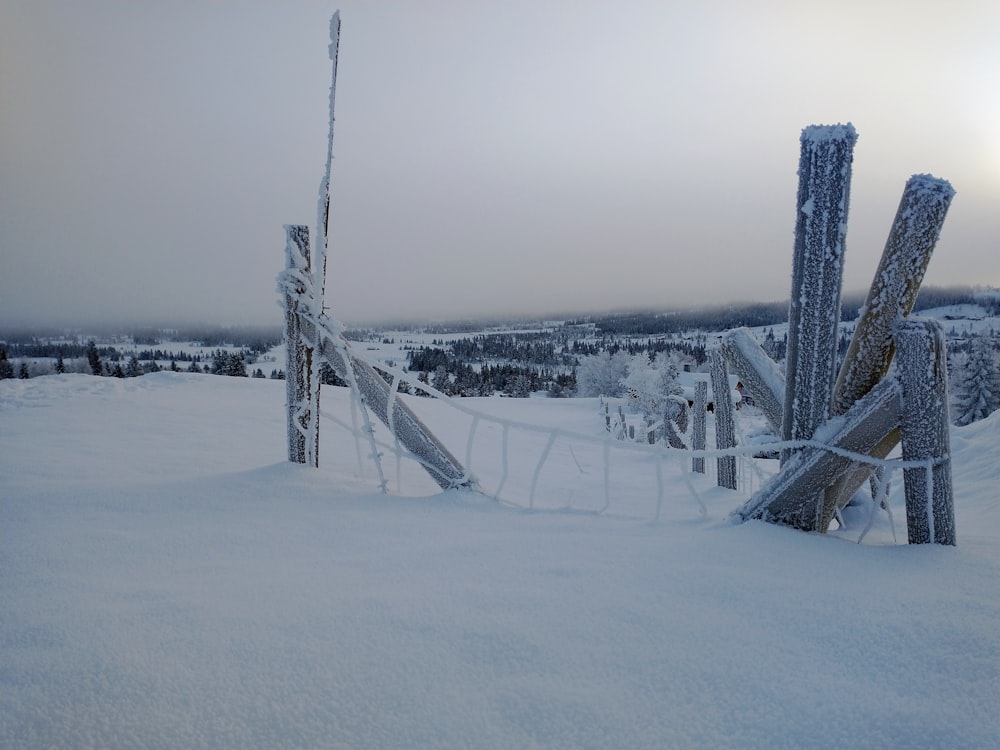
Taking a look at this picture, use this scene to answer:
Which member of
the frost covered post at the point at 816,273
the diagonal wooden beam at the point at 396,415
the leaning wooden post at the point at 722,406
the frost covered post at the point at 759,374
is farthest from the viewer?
the leaning wooden post at the point at 722,406

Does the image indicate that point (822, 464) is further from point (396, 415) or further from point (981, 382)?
point (981, 382)

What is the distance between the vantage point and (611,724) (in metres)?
1.06

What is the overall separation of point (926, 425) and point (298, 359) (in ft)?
11.3

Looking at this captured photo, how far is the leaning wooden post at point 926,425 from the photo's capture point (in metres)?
2.13

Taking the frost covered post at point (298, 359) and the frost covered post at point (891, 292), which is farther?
the frost covered post at point (298, 359)

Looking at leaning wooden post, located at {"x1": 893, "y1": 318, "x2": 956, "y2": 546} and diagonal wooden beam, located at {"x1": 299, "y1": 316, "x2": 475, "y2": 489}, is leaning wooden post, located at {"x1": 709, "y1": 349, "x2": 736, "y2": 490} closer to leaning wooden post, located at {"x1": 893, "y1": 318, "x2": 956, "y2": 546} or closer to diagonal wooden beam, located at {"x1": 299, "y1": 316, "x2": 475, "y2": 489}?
leaning wooden post, located at {"x1": 893, "y1": 318, "x2": 956, "y2": 546}

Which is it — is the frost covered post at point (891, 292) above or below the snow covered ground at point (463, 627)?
above

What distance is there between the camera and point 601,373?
Answer: 47.1 meters

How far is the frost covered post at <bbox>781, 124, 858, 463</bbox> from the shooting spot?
2234 mm

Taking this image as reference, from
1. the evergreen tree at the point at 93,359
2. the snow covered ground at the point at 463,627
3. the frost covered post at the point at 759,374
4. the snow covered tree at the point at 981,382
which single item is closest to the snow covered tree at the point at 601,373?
the snow covered tree at the point at 981,382

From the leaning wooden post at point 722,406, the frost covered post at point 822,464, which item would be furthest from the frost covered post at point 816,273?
the leaning wooden post at point 722,406

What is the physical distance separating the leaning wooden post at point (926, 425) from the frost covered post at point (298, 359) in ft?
10.7

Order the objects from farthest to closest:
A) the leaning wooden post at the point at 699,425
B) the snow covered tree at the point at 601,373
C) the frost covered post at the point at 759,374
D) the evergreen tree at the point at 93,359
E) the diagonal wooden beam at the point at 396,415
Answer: the snow covered tree at the point at 601,373
the evergreen tree at the point at 93,359
the leaning wooden post at the point at 699,425
the diagonal wooden beam at the point at 396,415
the frost covered post at the point at 759,374

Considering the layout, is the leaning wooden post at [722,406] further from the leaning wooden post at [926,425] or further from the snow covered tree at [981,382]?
the snow covered tree at [981,382]
